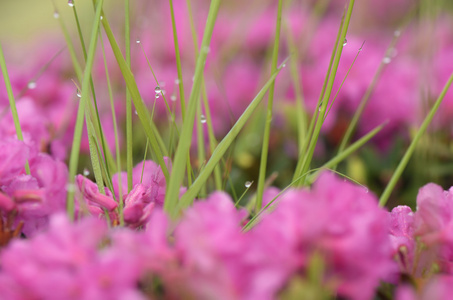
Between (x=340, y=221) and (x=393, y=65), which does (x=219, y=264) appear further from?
(x=393, y=65)

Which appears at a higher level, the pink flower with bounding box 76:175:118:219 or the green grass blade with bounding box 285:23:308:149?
the pink flower with bounding box 76:175:118:219

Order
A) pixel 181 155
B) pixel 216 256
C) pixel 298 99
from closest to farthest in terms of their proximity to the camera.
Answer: pixel 216 256, pixel 181 155, pixel 298 99

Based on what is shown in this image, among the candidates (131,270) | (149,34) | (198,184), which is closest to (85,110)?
(198,184)

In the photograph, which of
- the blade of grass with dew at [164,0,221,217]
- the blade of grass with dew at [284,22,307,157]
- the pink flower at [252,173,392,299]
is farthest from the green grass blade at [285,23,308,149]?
the pink flower at [252,173,392,299]

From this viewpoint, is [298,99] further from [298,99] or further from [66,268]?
[66,268]

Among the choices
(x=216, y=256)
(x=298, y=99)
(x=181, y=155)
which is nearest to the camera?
(x=216, y=256)

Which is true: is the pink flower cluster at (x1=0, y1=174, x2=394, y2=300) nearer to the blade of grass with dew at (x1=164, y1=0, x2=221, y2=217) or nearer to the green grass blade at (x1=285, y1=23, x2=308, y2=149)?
the blade of grass with dew at (x1=164, y1=0, x2=221, y2=217)

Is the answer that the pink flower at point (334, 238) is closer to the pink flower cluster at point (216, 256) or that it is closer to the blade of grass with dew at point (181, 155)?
the pink flower cluster at point (216, 256)

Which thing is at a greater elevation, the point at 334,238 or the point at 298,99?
the point at 334,238

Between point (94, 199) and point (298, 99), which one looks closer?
point (94, 199)

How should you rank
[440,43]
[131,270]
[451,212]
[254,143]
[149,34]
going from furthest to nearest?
[149,34] → [440,43] → [254,143] → [451,212] → [131,270]

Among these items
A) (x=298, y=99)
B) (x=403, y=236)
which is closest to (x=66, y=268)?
(x=403, y=236)
